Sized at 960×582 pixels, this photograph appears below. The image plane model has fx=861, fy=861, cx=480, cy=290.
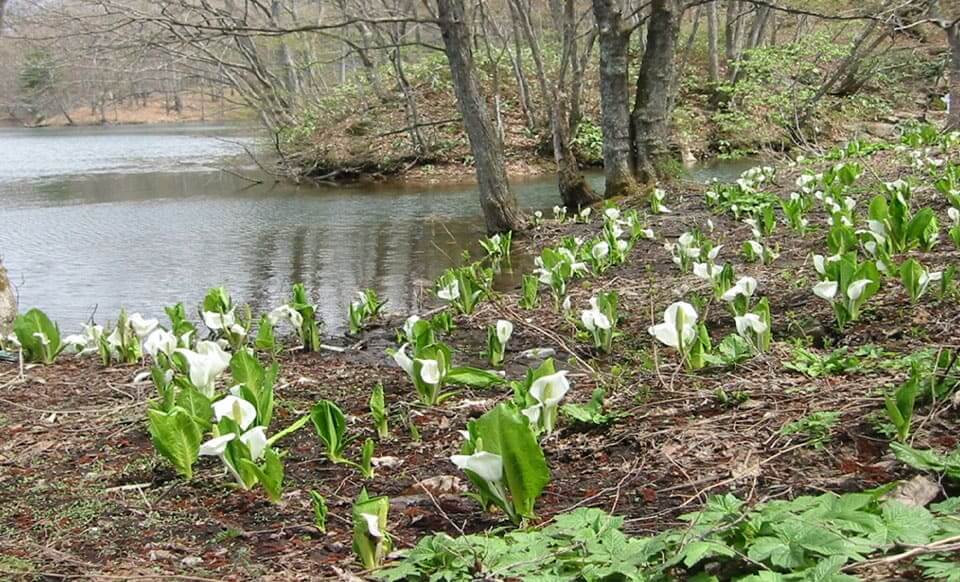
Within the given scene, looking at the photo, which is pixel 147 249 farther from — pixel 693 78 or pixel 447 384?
pixel 693 78

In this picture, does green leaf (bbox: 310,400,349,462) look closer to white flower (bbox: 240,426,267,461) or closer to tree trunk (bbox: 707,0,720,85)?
white flower (bbox: 240,426,267,461)

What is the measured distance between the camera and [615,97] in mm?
9336

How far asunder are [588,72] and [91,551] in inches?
808

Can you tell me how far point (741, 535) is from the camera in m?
1.48

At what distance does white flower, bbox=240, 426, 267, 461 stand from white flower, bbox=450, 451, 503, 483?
25.3 inches

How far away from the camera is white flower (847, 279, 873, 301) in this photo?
125 inches

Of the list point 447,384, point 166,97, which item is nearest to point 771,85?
point 447,384

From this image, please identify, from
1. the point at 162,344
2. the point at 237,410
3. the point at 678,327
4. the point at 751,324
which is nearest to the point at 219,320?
the point at 162,344

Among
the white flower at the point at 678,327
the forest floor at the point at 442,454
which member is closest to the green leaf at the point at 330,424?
the forest floor at the point at 442,454

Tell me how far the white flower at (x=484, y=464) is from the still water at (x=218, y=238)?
12.6 ft

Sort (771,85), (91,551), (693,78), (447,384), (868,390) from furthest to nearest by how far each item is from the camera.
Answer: (693,78) < (771,85) < (447,384) < (868,390) < (91,551)

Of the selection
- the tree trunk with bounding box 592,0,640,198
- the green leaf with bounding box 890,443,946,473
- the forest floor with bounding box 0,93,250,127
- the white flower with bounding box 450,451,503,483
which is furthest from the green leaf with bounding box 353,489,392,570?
the forest floor with bounding box 0,93,250,127

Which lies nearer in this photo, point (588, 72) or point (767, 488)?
point (767, 488)

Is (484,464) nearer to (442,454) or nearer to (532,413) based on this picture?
(532,413)
